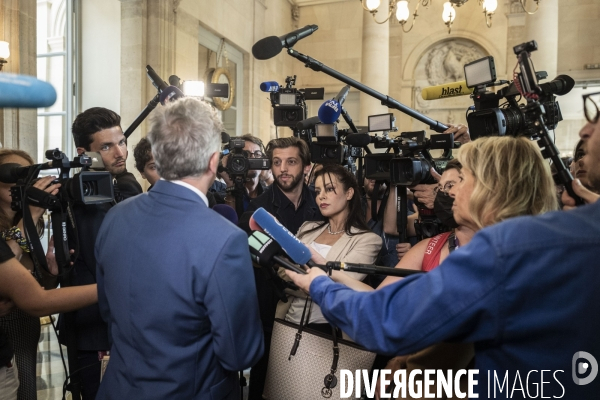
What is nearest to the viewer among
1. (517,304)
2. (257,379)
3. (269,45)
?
(517,304)

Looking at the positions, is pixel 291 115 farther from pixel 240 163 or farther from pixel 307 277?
pixel 307 277

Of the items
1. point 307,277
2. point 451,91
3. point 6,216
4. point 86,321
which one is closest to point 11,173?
point 6,216

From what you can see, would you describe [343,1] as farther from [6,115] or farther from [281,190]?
[281,190]

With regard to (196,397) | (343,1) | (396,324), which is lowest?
(196,397)

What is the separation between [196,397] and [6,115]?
468 cm

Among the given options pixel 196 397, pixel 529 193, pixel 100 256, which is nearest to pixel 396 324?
pixel 529 193

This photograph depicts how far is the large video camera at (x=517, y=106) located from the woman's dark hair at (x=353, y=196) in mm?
713

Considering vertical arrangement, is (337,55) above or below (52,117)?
above

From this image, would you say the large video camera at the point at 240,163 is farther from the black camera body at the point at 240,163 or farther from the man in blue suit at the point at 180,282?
the man in blue suit at the point at 180,282

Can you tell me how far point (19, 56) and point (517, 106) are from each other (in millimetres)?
5100

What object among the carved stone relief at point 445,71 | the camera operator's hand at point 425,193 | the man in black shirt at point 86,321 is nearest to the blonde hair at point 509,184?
the camera operator's hand at point 425,193

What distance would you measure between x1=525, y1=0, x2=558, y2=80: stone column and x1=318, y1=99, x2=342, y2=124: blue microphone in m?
6.57

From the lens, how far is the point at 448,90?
9.48 feet

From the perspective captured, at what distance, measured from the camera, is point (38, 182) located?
65.4 inches
